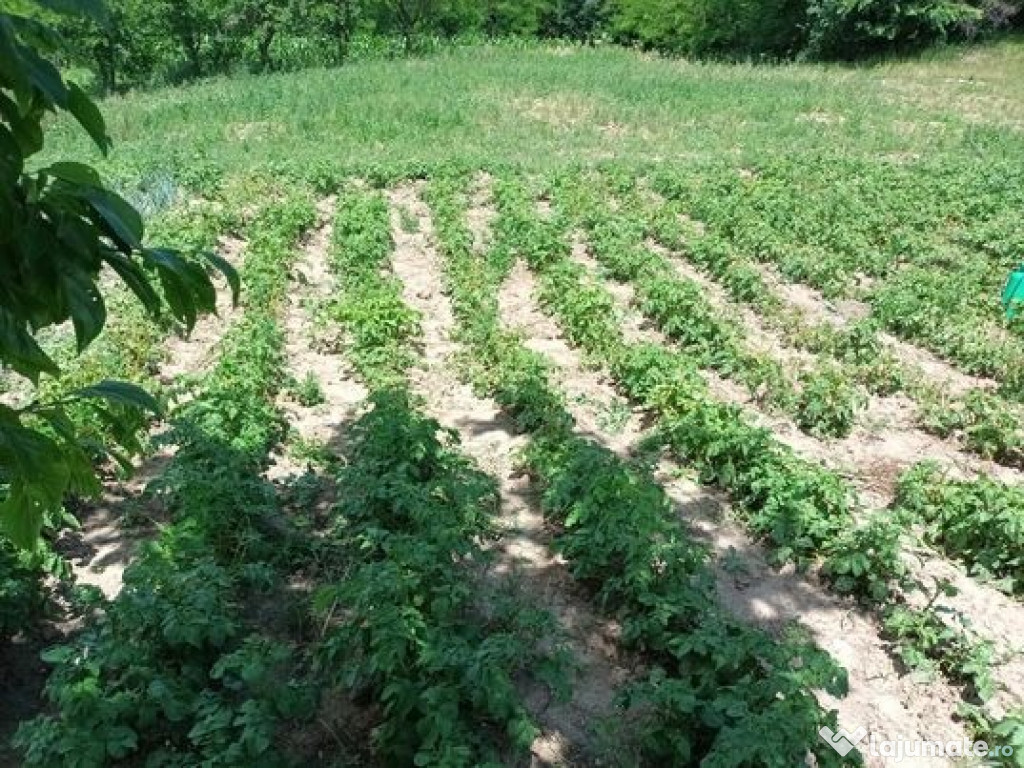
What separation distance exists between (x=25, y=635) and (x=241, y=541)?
1.07m

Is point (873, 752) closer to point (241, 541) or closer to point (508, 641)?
point (508, 641)

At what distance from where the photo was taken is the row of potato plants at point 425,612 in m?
3.46

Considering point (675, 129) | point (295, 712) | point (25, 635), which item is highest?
point (295, 712)

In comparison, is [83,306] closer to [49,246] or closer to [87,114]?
[49,246]

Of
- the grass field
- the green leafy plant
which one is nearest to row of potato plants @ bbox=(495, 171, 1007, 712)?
the grass field

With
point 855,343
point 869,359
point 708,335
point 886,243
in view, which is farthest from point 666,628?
point 886,243

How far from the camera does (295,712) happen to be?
3479 mm

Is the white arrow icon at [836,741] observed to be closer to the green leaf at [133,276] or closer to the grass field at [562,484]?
the grass field at [562,484]

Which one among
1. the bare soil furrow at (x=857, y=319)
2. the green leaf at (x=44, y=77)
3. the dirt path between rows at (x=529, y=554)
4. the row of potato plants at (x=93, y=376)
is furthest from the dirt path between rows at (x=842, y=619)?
the green leaf at (x=44, y=77)

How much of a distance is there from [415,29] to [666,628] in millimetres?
34696

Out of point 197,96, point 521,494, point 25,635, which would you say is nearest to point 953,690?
point 521,494

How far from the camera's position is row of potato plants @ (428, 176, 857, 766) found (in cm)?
342

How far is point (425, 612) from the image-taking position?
4.04 meters

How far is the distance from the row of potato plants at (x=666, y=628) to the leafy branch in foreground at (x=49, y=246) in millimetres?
2587
